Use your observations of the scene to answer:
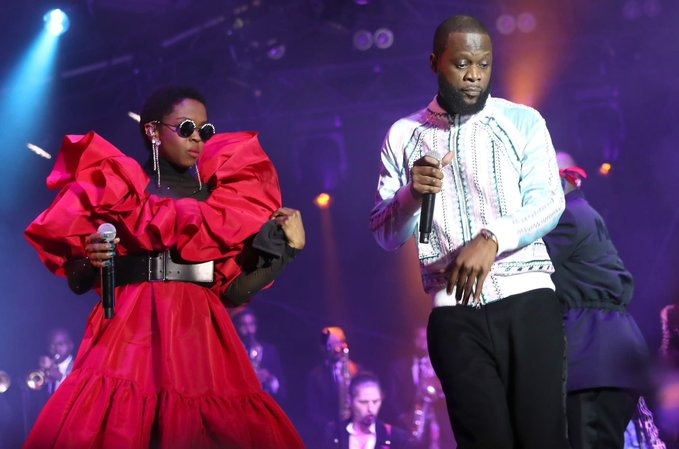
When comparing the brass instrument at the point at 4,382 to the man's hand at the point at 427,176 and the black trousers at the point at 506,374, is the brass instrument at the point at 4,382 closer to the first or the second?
the black trousers at the point at 506,374

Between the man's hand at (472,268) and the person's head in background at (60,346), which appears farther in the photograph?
the person's head in background at (60,346)

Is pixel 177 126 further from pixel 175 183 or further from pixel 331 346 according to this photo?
pixel 331 346

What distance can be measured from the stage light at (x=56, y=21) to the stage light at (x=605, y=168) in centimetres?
611

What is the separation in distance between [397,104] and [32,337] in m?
Answer: 5.44

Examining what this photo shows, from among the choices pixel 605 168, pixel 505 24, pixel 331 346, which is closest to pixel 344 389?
pixel 331 346

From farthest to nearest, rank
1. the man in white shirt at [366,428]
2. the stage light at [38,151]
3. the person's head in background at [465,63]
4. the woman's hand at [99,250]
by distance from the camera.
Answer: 1. the stage light at [38,151]
2. the man in white shirt at [366,428]
3. the woman's hand at [99,250]
4. the person's head in background at [465,63]

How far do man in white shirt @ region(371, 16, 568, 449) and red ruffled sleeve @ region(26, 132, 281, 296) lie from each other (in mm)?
666

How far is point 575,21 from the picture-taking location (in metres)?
9.60

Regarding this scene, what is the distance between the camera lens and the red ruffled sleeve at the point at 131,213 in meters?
3.43

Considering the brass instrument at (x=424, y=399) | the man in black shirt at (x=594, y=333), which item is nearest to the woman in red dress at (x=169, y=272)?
the man in black shirt at (x=594, y=333)

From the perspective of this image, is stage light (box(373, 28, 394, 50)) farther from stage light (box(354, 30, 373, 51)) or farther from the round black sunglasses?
the round black sunglasses

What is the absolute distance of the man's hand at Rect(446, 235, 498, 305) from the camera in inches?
108

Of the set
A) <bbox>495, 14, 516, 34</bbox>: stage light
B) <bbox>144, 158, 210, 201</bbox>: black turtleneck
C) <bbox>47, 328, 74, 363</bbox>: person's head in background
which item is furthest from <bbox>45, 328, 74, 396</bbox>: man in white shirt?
<bbox>144, 158, 210, 201</bbox>: black turtleneck

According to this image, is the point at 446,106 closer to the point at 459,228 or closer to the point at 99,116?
the point at 459,228
